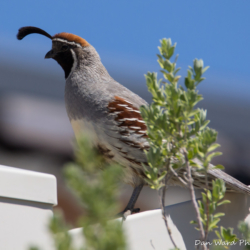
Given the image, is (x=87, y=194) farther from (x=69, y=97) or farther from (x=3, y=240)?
(x=69, y=97)

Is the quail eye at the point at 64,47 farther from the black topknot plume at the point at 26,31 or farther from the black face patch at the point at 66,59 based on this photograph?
the black topknot plume at the point at 26,31

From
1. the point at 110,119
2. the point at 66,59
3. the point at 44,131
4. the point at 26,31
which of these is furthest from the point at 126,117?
the point at 44,131

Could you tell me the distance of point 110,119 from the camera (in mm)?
3480

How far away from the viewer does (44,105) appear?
8.74m

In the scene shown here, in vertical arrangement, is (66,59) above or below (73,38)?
below

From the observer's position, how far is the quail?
11.4ft

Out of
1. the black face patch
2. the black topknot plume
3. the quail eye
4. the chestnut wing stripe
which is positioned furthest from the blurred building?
the chestnut wing stripe

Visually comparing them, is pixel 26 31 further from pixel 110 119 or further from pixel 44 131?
pixel 44 131

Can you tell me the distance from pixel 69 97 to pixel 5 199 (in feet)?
5.19

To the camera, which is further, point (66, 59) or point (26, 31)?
point (26, 31)

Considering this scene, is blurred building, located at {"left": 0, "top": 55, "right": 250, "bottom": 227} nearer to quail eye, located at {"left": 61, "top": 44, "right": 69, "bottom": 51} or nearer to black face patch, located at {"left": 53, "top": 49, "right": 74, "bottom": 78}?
black face patch, located at {"left": 53, "top": 49, "right": 74, "bottom": 78}

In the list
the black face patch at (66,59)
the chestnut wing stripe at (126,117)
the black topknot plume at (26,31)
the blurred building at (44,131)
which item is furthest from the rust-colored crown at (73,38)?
the blurred building at (44,131)

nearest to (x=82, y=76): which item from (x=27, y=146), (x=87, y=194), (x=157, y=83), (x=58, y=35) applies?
(x=58, y=35)

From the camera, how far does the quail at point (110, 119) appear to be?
11.4ft
